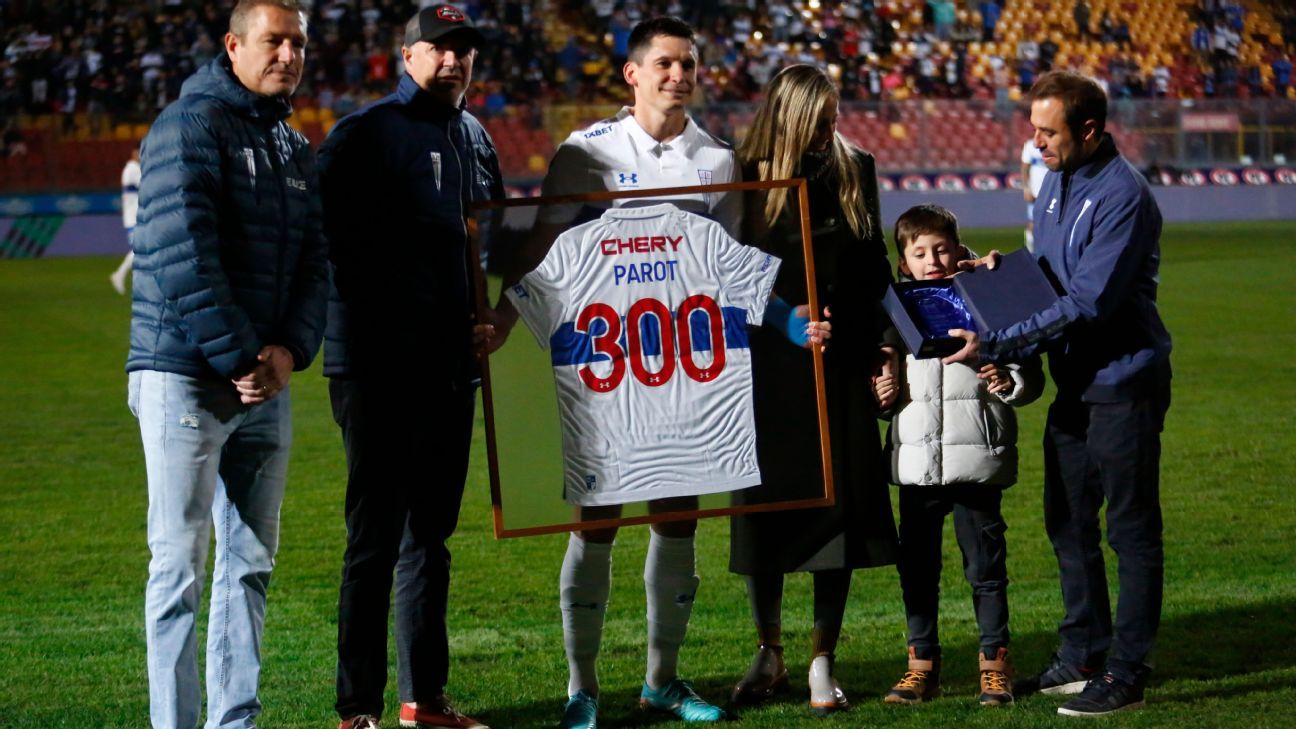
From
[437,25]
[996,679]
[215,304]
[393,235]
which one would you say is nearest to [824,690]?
[996,679]

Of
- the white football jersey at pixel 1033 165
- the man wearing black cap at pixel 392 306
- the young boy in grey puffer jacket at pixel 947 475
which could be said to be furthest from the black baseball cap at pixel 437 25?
the white football jersey at pixel 1033 165

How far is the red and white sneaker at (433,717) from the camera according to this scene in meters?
4.34

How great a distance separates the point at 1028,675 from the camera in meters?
4.84

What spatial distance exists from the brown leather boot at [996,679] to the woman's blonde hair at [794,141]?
4.40 ft

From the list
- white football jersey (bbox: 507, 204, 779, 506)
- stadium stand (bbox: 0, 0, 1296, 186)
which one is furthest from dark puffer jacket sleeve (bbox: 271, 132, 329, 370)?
stadium stand (bbox: 0, 0, 1296, 186)

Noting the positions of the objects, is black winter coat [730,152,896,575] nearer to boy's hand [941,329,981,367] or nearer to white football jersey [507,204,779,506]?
white football jersey [507,204,779,506]

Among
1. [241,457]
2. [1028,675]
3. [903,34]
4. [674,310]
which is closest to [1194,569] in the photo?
[1028,675]

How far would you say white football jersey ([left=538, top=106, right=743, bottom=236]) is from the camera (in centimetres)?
429

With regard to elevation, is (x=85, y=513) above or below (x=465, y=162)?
below

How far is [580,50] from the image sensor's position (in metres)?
32.2

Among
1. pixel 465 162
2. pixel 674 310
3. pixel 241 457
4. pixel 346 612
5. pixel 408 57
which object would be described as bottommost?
pixel 346 612

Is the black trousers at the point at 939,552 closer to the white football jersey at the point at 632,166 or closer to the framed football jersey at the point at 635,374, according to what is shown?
the framed football jersey at the point at 635,374

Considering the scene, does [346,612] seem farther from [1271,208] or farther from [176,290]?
[1271,208]

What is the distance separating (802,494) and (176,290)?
5.98 ft
